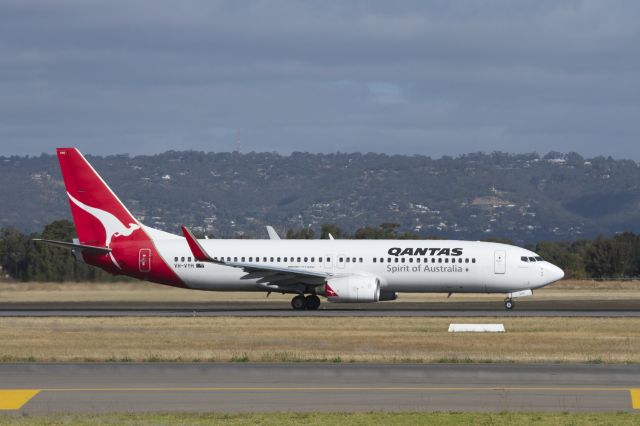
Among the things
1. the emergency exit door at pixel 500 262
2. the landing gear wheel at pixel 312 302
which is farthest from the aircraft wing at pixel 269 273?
the emergency exit door at pixel 500 262

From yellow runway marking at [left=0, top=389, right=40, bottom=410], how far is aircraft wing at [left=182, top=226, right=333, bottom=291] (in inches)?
1026

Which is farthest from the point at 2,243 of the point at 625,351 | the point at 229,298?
the point at 625,351

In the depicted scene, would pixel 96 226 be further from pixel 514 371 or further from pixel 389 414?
pixel 389 414

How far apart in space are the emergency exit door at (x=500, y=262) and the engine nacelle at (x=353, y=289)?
17.5 ft

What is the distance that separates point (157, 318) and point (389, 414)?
84.5 feet

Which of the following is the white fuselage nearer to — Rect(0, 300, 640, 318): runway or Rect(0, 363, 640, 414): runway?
Rect(0, 300, 640, 318): runway

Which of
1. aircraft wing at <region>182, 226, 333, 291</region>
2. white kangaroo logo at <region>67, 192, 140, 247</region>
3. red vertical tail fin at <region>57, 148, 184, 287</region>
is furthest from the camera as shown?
white kangaroo logo at <region>67, 192, 140, 247</region>

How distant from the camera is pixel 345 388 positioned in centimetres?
2239

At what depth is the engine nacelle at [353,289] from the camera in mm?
48719

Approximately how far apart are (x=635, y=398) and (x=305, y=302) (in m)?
30.3

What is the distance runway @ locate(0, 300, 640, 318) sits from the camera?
4650 cm

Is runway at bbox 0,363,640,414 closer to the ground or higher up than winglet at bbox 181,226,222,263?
closer to the ground

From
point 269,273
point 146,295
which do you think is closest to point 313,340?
point 269,273

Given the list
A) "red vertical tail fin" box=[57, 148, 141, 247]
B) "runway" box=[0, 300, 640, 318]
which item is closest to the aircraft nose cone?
"runway" box=[0, 300, 640, 318]
